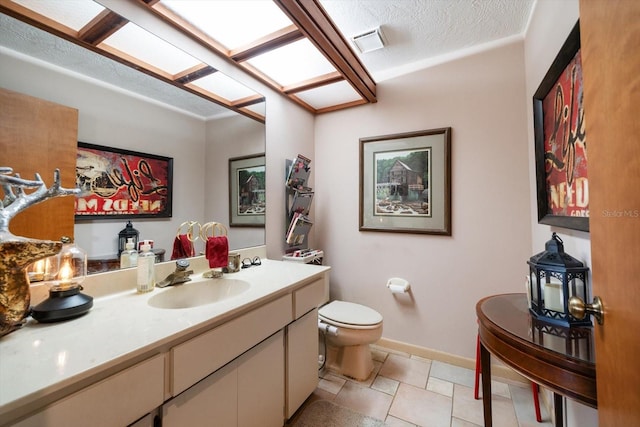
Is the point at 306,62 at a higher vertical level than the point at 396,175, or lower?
higher

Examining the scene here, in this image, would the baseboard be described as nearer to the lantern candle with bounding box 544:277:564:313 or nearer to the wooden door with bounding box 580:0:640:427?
the lantern candle with bounding box 544:277:564:313

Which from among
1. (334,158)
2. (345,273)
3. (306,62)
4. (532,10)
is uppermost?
(532,10)

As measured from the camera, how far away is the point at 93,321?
2.65ft

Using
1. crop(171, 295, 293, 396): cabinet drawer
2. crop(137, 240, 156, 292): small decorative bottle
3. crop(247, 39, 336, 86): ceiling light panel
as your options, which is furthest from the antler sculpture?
crop(247, 39, 336, 86): ceiling light panel

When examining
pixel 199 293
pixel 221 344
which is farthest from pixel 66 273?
pixel 221 344

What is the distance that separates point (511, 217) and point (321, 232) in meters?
1.59

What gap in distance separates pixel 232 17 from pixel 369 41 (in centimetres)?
95

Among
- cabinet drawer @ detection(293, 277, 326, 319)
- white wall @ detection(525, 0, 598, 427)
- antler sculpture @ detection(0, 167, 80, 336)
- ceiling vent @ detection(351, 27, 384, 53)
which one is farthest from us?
ceiling vent @ detection(351, 27, 384, 53)

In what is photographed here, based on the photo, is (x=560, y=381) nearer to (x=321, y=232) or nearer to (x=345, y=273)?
(x=345, y=273)

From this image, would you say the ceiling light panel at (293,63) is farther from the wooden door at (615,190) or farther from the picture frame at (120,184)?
the wooden door at (615,190)

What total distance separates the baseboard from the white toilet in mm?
364

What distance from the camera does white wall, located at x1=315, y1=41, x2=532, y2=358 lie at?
1727 millimetres

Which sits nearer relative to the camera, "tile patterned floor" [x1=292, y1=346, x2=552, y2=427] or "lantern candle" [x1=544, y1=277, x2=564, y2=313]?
"lantern candle" [x1=544, y1=277, x2=564, y2=313]

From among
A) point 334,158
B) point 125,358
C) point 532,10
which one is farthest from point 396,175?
point 125,358
